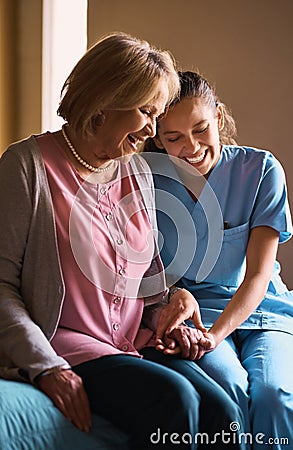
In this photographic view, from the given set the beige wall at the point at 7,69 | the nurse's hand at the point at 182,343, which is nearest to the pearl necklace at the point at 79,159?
the nurse's hand at the point at 182,343

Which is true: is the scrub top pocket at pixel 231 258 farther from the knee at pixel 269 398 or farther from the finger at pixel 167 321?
the knee at pixel 269 398

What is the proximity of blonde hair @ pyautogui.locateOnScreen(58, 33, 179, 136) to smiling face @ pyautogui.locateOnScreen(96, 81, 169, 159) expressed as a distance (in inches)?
0.8

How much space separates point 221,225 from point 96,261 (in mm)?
445

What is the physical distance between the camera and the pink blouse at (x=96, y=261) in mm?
1577

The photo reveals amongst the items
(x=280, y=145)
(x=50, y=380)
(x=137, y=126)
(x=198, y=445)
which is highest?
(x=137, y=126)

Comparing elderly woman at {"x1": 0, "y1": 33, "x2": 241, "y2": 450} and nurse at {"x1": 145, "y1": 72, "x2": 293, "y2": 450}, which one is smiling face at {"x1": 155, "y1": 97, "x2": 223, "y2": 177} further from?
elderly woman at {"x1": 0, "y1": 33, "x2": 241, "y2": 450}

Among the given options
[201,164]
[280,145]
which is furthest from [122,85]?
[280,145]

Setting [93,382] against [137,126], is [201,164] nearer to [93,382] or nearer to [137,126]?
[137,126]

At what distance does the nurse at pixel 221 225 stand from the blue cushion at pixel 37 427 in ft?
1.36

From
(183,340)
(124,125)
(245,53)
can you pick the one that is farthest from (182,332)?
(245,53)

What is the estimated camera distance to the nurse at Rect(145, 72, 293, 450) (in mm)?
1816

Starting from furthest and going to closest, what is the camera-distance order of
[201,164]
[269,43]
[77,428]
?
1. [269,43]
2. [201,164]
3. [77,428]

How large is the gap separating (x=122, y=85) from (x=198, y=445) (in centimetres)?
73

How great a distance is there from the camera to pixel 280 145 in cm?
260
